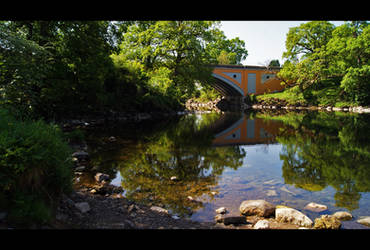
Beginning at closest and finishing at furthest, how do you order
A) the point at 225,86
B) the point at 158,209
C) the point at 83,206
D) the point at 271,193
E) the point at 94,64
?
the point at 83,206, the point at 158,209, the point at 271,193, the point at 94,64, the point at 225,86

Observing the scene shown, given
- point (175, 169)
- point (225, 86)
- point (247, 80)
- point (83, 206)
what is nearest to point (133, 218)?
point (83, 206)

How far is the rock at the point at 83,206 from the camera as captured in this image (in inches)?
132

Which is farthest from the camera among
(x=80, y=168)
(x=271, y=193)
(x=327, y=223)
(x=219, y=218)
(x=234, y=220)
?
(x=80, y=168)

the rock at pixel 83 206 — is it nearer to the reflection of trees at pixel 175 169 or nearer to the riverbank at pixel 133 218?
the riverbank at pixel 133 218

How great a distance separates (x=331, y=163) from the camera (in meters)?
7.25

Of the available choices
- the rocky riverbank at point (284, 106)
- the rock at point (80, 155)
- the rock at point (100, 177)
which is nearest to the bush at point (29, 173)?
the rock at point (100, 177)

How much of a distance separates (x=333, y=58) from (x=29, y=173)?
3741 centimetres

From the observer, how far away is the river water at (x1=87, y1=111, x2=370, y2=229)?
4.62m

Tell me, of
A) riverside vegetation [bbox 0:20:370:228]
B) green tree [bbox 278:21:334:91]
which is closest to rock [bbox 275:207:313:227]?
riverside vegetation [bbox 0:20:370:228]

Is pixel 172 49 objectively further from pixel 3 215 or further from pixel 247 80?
pixel 3 215

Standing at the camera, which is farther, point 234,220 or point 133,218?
point 234,220
